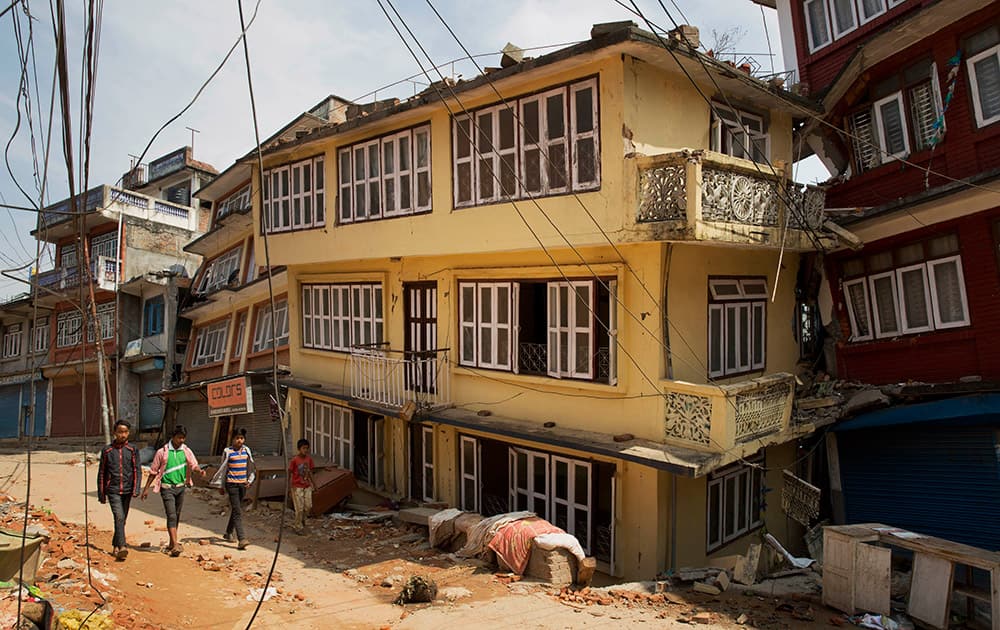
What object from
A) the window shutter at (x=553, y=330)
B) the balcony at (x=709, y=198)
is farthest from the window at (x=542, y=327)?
the balcony at (x=709, y=198)

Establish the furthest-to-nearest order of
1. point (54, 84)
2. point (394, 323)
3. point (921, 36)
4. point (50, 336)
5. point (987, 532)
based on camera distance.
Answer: point (50, 336), point (394, 323), point (921, 36), point (987, 532), point (54, 84)

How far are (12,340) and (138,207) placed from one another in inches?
540

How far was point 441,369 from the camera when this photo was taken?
508 inches

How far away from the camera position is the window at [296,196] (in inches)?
597

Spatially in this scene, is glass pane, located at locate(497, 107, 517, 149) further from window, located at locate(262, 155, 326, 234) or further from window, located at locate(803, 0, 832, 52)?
window, located at locate(803, 0, 832, 52)

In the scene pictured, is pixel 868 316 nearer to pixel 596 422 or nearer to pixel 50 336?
pixel 596 422

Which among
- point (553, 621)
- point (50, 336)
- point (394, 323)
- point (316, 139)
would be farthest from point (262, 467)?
point (50, 336)

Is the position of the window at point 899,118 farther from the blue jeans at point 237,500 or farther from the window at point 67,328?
the window at point 67,328

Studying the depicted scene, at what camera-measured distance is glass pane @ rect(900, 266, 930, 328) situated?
11.3 m

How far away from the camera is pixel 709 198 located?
8703 millimetres

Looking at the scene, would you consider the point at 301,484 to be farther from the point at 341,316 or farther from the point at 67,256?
the point at 67,256

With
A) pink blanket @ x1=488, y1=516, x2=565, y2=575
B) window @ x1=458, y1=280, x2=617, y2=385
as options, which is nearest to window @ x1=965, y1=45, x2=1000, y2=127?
window @ x1=458, y1=280, x2=617, y2=385

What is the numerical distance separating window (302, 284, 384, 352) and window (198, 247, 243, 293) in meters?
8.63

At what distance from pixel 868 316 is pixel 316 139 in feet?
38.5
